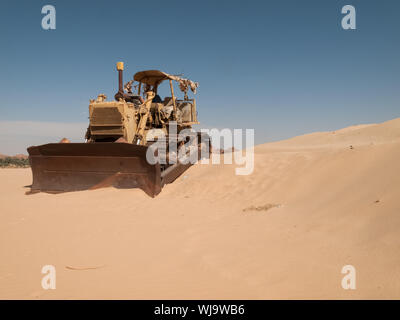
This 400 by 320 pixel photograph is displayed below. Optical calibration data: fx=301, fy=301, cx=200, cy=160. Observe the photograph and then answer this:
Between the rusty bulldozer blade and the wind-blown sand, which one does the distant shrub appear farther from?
the wind-blown sand

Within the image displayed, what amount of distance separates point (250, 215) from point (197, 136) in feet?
21.7

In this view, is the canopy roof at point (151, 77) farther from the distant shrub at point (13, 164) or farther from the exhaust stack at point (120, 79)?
the distant shrub at point (13, 164)

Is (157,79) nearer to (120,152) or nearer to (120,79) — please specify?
(120,79)

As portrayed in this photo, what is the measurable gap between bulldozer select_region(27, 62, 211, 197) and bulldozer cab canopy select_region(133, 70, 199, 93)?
0.03 m

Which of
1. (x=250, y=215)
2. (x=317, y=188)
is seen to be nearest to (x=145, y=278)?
(x=250, y=215)

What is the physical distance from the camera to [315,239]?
11.2 feet

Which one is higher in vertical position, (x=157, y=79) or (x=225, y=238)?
(x=157, y=79)

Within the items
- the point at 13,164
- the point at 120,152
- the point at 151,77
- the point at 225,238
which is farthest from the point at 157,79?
the point at 13,164

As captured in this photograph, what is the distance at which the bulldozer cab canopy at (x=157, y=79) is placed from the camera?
9773mm

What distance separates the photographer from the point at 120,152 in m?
6.88

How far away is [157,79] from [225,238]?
770 centimetres

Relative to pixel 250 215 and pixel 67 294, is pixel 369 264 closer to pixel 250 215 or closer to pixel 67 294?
pixel 250 215

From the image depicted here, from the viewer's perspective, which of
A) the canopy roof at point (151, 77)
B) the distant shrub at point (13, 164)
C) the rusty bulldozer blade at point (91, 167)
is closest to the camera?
the rusty bulldozer blade at point (91, 167)

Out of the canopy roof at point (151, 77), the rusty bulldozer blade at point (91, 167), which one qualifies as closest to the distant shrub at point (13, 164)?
the canopy roof at point (151, 77)
